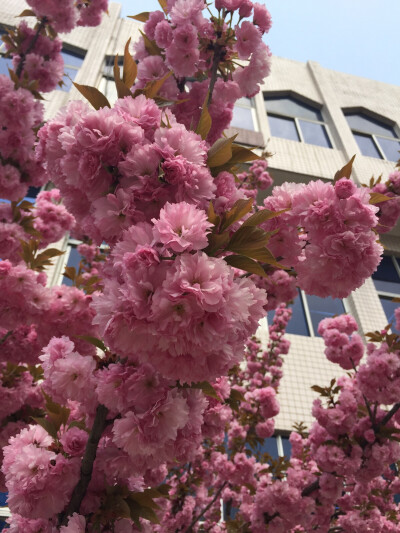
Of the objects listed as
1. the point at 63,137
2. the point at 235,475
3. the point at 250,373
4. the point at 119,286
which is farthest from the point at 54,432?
the point at 250,373

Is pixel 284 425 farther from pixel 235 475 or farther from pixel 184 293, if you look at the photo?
pixel 184 293

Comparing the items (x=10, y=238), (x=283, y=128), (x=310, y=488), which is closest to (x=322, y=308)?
(x=310, y=488)

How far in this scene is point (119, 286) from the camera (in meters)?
0.81

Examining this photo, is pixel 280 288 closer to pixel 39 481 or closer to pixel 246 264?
pixel 246 264

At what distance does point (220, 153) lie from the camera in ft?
3.52

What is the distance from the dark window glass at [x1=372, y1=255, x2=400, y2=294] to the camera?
7.82 metres

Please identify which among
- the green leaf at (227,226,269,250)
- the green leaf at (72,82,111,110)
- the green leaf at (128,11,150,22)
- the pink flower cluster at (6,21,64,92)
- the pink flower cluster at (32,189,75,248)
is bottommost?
the green leaf at (227,226,269,250)

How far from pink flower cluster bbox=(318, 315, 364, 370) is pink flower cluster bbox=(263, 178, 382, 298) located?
2908 millimetres

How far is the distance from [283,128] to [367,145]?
253 cm

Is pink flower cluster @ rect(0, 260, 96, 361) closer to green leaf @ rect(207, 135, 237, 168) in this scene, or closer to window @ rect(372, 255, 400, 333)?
green leaf @ rect(207, 135, 237, 168)

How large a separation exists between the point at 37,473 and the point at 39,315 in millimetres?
1202

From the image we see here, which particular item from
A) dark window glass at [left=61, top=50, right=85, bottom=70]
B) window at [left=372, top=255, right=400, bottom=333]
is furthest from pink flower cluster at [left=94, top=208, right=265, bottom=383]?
dark window glass at [left=61, top=50, right=85, bottom=70]

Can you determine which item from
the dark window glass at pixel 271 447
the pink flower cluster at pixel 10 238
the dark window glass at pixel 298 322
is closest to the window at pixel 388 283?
the dark window glass at pixel 298 322

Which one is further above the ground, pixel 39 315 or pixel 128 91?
pixel 128 91
